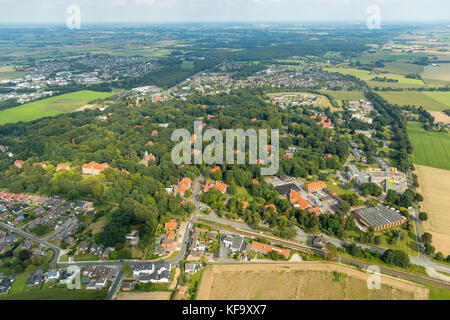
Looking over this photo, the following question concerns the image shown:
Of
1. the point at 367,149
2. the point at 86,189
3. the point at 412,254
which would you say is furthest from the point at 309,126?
the point at 86,189

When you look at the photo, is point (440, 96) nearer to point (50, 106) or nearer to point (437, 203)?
point (437, 203)

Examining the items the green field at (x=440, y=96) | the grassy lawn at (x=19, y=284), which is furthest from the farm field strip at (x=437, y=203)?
the green field at (x=440, y=96)

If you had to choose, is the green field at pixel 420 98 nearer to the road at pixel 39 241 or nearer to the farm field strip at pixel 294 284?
the farm field strip at pixel 294 284

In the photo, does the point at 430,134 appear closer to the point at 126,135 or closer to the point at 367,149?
the point at 367,149

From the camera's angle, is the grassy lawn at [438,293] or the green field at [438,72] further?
the green field at [438,72]

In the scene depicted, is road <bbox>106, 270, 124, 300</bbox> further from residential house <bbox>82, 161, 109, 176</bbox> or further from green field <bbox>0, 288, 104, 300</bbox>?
residential house <bbox>82, 161, 109, 176</bbox>

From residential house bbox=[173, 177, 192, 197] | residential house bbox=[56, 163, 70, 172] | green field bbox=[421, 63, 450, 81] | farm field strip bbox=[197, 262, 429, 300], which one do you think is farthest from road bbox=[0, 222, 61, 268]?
green field bbox=[421, 63, 450, 81]
